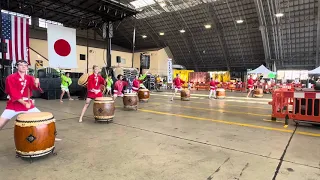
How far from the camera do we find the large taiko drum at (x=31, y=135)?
10.6ft

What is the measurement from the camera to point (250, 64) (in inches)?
1252

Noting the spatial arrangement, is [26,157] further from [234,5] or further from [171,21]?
[171,21]

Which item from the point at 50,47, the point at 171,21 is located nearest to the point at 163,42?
the point at 171,21

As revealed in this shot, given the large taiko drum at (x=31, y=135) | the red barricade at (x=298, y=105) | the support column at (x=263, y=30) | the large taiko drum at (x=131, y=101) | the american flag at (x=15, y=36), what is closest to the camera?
the large taiko drum at (x=31, y=135)

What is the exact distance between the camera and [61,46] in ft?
45.2

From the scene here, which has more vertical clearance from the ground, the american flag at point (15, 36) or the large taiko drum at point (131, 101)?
the american flag at point (15, 36)

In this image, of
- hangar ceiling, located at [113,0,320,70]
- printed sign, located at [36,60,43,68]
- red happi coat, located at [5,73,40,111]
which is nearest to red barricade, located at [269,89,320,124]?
red happi coat, located at [5,73,40,111]

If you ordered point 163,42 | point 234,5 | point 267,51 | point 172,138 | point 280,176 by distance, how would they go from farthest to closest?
1. point 163,42
2. point 267,51
3. point 234,5
4. point 172,138
5. point 280,176

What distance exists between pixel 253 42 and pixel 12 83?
29.9 m

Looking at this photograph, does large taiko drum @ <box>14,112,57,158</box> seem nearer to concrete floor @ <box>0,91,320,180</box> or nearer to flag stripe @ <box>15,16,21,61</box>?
concrete floor @ <box>0,91,320,180</box>

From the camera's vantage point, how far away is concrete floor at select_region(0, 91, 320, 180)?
2.93 meters

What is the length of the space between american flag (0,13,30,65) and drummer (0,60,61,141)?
31.2ft

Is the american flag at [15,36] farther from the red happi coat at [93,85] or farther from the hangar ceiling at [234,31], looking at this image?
the hangar ceiling at [234,31]

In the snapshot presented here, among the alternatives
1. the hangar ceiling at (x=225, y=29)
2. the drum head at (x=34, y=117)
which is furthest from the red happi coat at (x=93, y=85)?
the hangar ceiling at (x=225, y=29)
